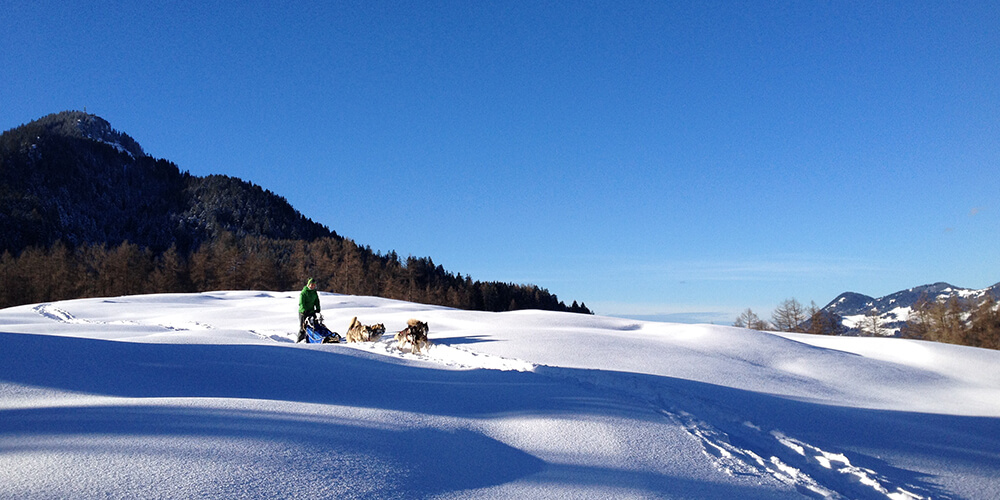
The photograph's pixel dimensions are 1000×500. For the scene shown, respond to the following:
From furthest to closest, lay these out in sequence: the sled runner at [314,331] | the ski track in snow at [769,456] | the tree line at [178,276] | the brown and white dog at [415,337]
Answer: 1. the tree line at [178,276]
2. the sled runner at [314,331]
3. the brown and white dog at [415,337]
4. the ski track in snow at [769,456]

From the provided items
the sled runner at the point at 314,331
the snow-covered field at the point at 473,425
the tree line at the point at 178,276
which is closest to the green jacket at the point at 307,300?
the sled runner at the point at 314,331

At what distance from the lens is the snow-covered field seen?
10.4ft

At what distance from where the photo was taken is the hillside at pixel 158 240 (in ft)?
196

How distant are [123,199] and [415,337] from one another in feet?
654

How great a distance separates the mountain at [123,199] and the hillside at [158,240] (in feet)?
1.20

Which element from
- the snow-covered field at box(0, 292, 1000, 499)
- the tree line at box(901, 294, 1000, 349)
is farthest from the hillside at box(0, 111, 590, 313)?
the snow-covered field at box(0, 292, 1000, 499)

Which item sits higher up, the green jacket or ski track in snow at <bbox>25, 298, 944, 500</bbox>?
the green jacket

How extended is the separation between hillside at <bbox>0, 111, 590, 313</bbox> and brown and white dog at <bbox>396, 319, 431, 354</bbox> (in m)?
50.9

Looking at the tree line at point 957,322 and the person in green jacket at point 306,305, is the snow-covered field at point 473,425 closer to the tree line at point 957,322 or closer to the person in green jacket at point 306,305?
the person in green jacket at point 306,305

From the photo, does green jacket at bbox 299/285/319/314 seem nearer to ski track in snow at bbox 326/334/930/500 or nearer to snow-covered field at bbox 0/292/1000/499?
snow-covered field at bbox 0/292/1000/499

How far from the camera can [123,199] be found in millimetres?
170375

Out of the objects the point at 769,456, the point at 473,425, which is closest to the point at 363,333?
the point at 473,425

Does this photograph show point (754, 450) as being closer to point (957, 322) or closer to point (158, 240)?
point (957, 322)

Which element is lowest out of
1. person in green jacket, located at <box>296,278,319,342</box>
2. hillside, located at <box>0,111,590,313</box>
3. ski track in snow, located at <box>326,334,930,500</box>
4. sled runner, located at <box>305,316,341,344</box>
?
ski track in snow, located at <box>326,334,930,500</box>
